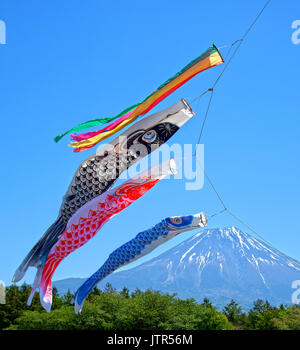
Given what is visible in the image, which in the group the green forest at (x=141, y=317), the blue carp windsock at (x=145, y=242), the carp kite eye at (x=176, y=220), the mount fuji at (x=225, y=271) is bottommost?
the green forest at (x=141, y=317)

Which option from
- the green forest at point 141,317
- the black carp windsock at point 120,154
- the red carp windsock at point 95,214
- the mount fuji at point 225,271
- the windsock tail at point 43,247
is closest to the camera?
the black carp windsock at point 120,154

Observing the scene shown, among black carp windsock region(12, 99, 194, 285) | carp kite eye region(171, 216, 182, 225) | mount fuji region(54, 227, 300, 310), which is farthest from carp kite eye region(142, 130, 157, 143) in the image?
mount fuji region(54, 227, 300, 310)

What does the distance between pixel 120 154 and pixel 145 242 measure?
2090mm

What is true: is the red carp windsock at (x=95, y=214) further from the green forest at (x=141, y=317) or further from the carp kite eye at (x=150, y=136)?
the green forest at (x=141, y=317)

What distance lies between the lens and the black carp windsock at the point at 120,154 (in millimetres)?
9852

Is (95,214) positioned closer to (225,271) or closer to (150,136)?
(150,136)

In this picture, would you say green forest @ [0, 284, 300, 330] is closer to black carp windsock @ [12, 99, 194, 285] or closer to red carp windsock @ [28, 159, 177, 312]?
red carp windsock @ [28, 159, 177, 312]

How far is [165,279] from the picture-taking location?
146750 mm

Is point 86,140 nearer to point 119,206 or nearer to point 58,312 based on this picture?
point 119,206

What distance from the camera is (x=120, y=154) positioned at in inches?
404

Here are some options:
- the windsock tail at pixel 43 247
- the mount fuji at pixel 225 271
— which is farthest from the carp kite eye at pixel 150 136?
the mount fuji at pixel 225 271

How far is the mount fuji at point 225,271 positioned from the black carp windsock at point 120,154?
A: 125 meters

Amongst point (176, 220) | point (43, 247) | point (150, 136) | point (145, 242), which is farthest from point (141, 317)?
point (150, 136)
